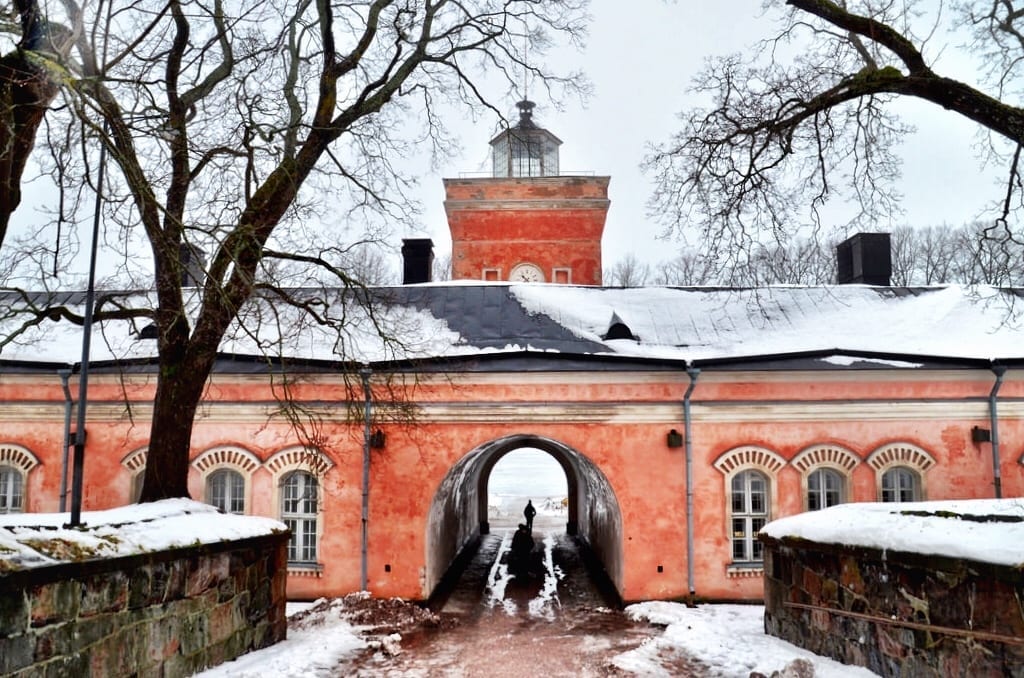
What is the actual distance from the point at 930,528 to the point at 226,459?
11734mm

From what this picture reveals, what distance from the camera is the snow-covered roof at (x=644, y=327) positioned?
1476 centimetres

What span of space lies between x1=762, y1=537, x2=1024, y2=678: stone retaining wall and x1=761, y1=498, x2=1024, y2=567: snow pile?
0.08 meters

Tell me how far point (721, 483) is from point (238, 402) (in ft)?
28.7

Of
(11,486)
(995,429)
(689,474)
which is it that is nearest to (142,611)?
(689,474)

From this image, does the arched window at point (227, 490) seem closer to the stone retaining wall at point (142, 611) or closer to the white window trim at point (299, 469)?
the white window trim at point (299, 469)

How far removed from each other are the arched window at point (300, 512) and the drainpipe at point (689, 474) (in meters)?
6.56

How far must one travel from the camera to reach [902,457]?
1466 cm

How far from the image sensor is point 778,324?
16.6m

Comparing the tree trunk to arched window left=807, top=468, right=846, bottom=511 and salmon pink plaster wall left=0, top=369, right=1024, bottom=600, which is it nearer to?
salmon pink plaster wall left=0, top=369, right=1024, bottom=600

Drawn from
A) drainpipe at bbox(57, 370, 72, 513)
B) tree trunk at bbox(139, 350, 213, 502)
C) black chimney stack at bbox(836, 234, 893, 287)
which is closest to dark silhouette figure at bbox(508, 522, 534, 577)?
drainpipe at bbox(57, 370, 72, 513)

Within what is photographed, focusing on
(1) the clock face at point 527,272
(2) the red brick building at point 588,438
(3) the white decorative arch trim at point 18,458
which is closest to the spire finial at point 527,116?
(1) the clock face at point 527,272

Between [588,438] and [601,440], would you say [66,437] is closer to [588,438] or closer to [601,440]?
[588,438]

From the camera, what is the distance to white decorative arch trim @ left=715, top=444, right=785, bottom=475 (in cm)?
1450

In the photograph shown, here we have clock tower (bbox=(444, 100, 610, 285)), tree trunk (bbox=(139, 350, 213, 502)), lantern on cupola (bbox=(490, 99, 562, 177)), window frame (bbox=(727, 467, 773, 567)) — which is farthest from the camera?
lantern on cupola (bbox=(490, 99, 562, 177))
